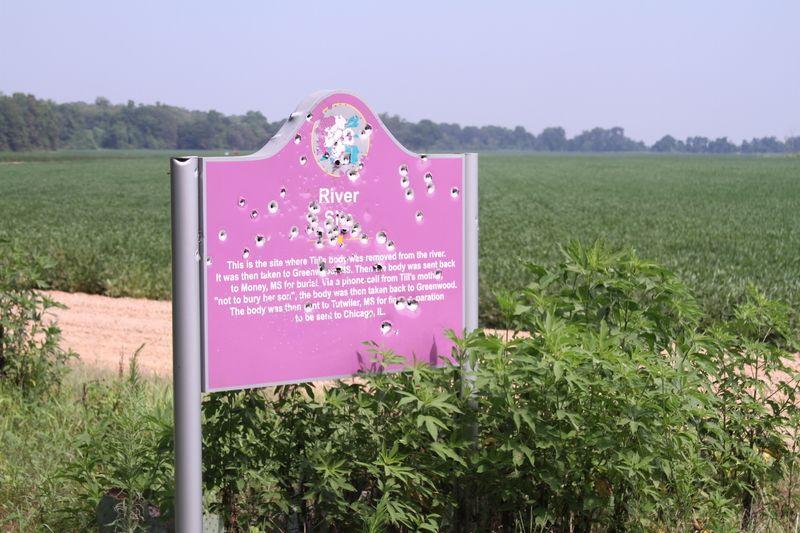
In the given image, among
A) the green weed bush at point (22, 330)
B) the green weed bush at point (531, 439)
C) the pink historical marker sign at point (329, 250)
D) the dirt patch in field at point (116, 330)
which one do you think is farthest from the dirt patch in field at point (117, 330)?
the pink historical marker sign at point (329, 250)

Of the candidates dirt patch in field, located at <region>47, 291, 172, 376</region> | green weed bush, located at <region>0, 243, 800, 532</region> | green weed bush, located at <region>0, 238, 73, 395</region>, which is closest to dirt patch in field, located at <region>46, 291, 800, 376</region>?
dirt patch in field, located at <region>47, 291, 172, 376</region>

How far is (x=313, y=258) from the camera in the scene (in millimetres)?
4277

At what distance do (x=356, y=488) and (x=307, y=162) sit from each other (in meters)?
1.45

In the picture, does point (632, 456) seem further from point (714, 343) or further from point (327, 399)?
point (327, 399)

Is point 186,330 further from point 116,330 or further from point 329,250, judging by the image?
point 116,330

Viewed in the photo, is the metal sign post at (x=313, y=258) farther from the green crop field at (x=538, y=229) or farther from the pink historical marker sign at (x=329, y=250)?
the green crop field at (x=538, y=229)

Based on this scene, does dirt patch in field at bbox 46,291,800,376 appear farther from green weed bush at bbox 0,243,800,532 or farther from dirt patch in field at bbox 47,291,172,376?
green weed bush at bbox 0,243,800,532

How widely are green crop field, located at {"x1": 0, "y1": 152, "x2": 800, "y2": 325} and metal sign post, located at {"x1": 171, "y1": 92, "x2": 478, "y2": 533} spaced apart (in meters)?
4.54

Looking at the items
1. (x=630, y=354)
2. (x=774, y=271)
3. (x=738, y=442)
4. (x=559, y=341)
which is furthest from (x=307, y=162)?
(x=774, y=271)

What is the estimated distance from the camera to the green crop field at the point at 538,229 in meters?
15.6

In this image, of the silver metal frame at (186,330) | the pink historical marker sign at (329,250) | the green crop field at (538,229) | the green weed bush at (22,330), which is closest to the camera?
the silver metal frame at (186,330)

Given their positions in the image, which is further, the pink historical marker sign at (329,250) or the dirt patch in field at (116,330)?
the dirt patch in field at (116,330)

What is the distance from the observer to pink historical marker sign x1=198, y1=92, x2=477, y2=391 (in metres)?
4.09

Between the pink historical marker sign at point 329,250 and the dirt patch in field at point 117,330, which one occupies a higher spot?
the pink historical marker sign at point 329,250
